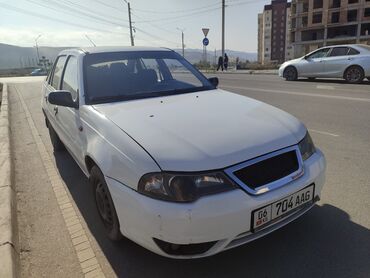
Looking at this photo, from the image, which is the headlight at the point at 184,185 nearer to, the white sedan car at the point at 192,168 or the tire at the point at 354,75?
the white sedan car at the point at 192,168

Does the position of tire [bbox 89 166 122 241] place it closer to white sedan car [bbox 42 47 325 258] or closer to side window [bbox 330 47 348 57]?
white sedan car [bbox 42 47 325 258]

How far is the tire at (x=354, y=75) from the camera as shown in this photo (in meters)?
13.2

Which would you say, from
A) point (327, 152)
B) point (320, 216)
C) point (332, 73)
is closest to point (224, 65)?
point (332, 73)

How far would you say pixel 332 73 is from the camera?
14.2 meters

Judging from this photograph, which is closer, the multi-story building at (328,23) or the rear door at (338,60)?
the rear door at (338,60)

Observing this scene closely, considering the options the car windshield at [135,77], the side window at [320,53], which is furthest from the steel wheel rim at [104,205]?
the side window at [320,53]

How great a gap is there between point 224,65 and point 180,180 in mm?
30761

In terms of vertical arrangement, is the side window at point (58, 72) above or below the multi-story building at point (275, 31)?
below

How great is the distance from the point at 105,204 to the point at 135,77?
63.2 inches

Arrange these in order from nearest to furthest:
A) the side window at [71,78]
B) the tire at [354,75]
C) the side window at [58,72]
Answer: the side window at [71,78]
the side window at [58,72]
the tire at [354,75]

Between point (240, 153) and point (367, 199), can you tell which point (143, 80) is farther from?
point (367, 199)

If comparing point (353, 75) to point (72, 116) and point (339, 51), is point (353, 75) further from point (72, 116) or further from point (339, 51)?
point (72, 116)

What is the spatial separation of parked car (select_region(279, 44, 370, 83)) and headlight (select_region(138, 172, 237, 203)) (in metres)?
12.9

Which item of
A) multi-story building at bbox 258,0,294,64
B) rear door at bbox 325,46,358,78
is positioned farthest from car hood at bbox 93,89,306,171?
multi-story building at bbox 258,0,294,64
